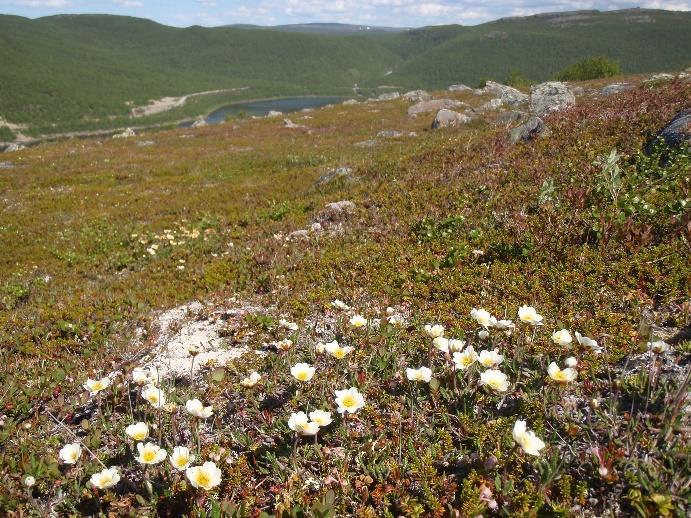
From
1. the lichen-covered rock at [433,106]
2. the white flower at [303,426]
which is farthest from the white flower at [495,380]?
the lichen-covered rock at [433,106]

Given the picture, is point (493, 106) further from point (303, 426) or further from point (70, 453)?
point (70, 453)

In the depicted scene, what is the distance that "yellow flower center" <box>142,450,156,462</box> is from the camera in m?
3.32

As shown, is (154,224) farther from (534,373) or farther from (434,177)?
(534,373)

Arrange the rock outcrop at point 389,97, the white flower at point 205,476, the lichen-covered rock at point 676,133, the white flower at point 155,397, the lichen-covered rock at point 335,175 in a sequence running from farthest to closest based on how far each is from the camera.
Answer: the rock outcrop at point 389,97 < the lichen-covered rock at point 335,175 < the lichen-covered rock at point 676,133 < the white flower at point 155,397 < the white flower at point 205,476

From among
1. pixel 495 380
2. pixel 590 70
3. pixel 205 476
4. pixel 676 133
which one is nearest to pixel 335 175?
pixel 676 133

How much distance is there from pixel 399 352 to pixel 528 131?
1089 centimetres

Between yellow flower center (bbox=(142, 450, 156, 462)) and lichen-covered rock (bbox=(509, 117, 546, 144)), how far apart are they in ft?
42.8

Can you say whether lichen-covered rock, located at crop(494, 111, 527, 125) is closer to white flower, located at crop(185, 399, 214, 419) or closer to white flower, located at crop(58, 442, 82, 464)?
white flower, located at crop(185, 399, 214, 419)

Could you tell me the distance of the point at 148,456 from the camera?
132 inches

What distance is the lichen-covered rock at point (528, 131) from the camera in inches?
522

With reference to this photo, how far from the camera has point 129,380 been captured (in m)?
5.20

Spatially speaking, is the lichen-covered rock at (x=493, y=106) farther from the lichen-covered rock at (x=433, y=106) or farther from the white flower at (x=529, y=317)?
the white flower at (x=529, y=317)

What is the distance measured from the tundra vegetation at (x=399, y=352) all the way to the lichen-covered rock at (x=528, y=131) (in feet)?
1.53

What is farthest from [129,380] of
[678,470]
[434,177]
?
[434,177]
